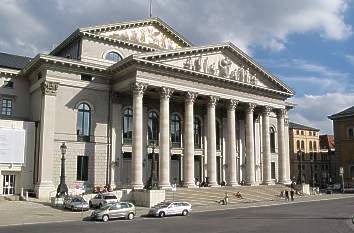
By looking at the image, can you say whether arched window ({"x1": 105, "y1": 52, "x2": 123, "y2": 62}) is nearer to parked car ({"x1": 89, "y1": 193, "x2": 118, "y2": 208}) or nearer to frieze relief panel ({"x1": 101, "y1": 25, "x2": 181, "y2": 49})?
frieze relief panel ({"x1": 101, "y1": 25, "x2": 181, "y2": 49})

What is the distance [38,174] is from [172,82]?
56.5ft

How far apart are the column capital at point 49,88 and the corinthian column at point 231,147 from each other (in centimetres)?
2091

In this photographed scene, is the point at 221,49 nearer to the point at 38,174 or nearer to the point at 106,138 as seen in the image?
the point at 106,138

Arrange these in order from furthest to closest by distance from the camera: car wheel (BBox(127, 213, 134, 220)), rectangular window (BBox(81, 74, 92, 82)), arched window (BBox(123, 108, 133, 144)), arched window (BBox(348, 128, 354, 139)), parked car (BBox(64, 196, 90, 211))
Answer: arched window (BBox(348, 128, 354, 139)) < arched window (BBox(123, 108, 133, 144)) < rectangular window (BBox(81, 74, 92, 82)) < parked car (BBox(64, 196, 90, 211)) < car wheel (BBox(127, 213, 134, 220))

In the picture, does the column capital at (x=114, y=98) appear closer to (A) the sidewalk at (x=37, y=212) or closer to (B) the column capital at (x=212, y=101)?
(B) the column capital at (x=212, y=101)

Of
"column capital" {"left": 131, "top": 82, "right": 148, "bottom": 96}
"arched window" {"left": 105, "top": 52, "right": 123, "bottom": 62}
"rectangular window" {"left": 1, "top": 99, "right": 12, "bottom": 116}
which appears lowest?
"rectangular window" {"left": 1, "top": 99, "right": 12, "bottom": 116}

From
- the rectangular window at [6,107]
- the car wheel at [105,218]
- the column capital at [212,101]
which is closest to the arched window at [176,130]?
the column capital at [212,101]

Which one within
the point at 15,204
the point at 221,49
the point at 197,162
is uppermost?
the point at 221,49

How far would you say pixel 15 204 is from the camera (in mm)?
38844

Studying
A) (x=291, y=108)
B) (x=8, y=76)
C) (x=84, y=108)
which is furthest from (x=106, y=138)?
(x=291, y=108)

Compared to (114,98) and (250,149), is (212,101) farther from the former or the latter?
(114,98)

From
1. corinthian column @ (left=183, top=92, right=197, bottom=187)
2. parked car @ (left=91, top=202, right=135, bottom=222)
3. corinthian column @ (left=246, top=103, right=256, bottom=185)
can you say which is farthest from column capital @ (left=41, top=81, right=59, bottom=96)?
corinthian column @ (left=246, top=103, right=256, bottom=185)

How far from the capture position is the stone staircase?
45.0 metres

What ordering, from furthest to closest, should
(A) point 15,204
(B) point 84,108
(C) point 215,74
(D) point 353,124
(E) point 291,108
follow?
(D) point 353,124 → (E) point 291,108 → (C) point 215,74 → (B) point 84,108 → (A) point 15,204
